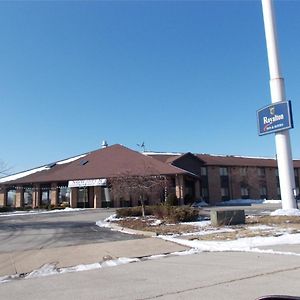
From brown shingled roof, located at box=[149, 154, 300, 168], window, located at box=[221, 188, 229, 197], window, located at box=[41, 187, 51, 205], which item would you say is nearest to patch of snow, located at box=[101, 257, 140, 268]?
window, located at box=[41, 187, 51, 205]

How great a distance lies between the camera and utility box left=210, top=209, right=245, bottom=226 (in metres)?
18.9

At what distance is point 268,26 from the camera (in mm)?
27078

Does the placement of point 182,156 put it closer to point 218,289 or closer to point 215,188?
point 215,188

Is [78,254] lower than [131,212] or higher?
lower

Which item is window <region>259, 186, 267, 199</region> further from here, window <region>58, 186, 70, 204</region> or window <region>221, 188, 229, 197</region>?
window <region>58, 186, 70, 204</region>

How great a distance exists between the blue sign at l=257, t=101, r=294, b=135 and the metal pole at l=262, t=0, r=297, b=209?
43cm

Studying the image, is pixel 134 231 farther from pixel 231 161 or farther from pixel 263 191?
pixel 263 191

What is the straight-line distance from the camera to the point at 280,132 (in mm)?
26250

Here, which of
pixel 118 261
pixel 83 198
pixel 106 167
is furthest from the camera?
pixel 106 167

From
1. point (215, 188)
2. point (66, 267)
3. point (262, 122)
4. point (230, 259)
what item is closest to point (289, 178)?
point (262, 122)

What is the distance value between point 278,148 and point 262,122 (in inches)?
89.6

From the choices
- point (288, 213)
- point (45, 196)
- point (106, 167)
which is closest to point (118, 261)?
point (288, 213)

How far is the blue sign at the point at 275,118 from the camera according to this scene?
2555cm

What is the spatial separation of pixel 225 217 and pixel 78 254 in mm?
9404
